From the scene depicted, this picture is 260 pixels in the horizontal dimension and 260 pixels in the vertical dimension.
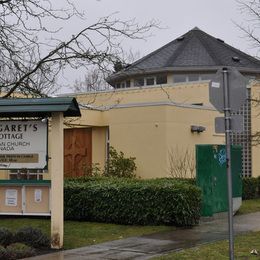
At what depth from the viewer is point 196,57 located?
3506 centimetres

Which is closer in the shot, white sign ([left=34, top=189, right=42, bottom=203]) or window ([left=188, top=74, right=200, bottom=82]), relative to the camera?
white sign ([left=34, top=189, right=42, bottom=203])

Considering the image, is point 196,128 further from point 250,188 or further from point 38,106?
point 38,106

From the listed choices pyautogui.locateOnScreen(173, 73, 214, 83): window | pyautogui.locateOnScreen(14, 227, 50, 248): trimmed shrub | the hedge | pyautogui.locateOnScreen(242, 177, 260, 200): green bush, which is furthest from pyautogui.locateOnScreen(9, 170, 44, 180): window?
pyautogui.locateOnScreen(173, 73, 214, 83): window

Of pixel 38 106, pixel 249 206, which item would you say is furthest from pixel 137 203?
pixel 249 206

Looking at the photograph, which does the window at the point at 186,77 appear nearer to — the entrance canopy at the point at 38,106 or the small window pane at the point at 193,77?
the small window pane at the point at 193,77

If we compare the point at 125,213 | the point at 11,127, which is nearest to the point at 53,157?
the point at 11,127

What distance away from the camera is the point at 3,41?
42.6 ft

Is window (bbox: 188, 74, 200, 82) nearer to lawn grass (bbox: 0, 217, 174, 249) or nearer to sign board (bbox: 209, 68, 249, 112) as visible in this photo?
lawn grass (bbox: 0, 217, 174, 249)

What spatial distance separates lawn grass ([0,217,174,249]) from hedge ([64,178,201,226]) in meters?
0.27

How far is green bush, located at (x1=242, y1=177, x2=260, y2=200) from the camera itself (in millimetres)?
22844

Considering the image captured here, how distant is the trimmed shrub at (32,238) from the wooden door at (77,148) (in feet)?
41.3

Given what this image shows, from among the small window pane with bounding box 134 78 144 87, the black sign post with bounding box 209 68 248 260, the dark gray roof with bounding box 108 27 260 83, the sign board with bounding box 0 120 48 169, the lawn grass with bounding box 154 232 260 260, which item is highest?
the dark gray roof with bounding box 108 27 260 83

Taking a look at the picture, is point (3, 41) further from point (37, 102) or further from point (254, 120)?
point (254, 120)

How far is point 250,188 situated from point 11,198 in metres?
13.2
